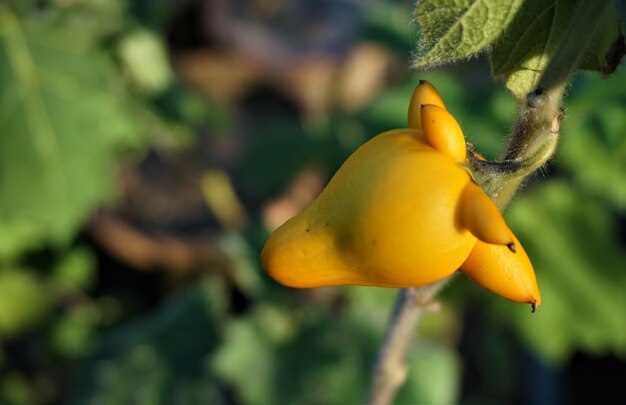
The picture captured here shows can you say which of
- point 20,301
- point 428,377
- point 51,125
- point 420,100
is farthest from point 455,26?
point 20,301

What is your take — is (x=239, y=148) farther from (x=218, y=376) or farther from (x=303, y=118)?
(x=218, y=376)

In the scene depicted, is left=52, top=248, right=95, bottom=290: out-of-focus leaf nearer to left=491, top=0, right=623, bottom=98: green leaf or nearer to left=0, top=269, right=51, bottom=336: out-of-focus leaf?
left=0, top=269, right=51, bottom=336: out-of-focus leaf

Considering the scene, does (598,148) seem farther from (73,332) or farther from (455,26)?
(73,332)

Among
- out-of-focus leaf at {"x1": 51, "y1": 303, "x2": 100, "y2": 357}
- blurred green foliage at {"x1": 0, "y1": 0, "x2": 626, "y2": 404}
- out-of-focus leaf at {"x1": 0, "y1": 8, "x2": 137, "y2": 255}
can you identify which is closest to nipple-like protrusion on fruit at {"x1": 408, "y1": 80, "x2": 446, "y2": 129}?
blurred green foliage at {"x1": 0, "y1": 0, "x2": 626, "y2": 404}

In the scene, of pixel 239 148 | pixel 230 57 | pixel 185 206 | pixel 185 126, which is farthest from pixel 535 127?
pixel 230 57

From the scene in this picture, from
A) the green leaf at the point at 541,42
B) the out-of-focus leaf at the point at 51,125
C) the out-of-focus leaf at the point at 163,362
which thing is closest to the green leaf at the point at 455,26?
the green leaf at the point at 541,42
